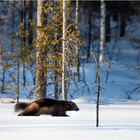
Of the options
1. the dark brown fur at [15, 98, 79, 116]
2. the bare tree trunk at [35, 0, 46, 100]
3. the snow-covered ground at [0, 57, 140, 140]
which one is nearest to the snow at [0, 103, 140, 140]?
the snow-covered ground at [0, 57, 140, 140]

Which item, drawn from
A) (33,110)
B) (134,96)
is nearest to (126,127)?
(33,110)

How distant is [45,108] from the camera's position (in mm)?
6367

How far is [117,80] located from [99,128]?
10.9 meters

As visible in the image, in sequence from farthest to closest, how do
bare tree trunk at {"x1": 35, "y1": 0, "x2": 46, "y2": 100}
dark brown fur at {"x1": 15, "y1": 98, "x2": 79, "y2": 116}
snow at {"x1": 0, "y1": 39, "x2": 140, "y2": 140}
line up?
bare tree trunk at {"x1": 35, "y1": 0, "x2": 46, "y2": 100}, dark brown fur at {"x1": 15, "y1": 98, "x2": 79, "y2": 116}, snow at {"x1": 0, "y1": 39, "x2": 140, "y2": 140}

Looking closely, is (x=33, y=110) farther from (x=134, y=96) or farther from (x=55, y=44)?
(x=134, y=96)

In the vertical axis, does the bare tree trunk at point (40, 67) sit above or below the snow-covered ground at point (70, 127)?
above

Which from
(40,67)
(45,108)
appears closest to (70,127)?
(45,108)

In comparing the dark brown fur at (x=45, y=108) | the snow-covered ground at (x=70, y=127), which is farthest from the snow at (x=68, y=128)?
the dark brown fur at (x=45, y=108)

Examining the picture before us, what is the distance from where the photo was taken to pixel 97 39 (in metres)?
25.4

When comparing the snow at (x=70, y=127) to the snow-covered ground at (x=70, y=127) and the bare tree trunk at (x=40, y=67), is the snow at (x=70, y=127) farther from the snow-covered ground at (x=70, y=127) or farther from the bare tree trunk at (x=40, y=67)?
the bare tree trunk at (x=40, y=67)

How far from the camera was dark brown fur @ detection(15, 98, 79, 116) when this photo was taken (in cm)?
626

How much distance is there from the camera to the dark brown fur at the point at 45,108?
20.5 feet

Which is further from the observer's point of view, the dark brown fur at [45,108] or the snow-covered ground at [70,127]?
the dark brown fur at [45,108]

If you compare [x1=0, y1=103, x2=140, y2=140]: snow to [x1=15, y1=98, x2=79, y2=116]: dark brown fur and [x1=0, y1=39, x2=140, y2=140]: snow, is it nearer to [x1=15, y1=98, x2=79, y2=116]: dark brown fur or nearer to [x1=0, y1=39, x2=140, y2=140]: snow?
[x1=0, y1=39, x2=140, y2=140]: snow
